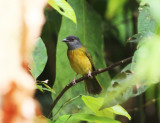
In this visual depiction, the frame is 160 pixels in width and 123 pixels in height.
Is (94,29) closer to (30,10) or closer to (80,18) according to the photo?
(80,18)

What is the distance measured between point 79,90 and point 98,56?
1.30 feet

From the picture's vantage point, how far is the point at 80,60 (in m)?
3.08

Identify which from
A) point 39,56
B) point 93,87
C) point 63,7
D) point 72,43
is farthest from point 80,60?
point 63,7

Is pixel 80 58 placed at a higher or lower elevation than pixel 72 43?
lower

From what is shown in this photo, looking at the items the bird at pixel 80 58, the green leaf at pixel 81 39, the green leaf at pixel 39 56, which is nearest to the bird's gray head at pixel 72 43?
the bird at pixel 80 58

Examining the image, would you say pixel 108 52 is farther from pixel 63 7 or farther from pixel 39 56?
pixel 63 7

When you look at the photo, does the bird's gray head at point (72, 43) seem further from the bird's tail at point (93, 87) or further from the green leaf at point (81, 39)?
the green leaf at point (81, 39)

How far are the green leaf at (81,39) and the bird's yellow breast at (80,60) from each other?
625 millimetres

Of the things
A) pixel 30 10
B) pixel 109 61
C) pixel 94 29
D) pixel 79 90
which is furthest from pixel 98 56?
pixel 30 10

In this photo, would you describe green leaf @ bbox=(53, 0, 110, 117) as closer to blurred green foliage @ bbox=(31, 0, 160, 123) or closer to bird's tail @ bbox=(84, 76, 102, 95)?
blurred green foliage @ bbox=(31, 0, 160, 123)

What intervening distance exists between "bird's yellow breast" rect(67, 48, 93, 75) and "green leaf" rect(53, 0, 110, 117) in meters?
0.63

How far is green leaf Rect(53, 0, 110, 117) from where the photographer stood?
6.53ft

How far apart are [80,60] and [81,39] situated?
890 mm

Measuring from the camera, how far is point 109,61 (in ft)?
9.82
